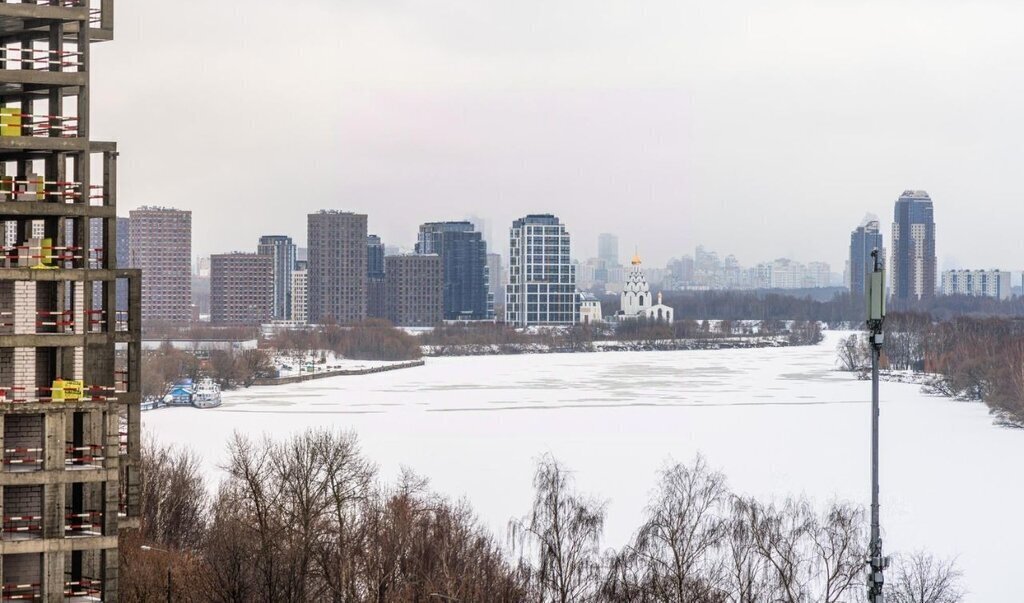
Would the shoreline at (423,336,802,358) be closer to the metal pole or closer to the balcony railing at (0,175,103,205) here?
the balcony railing at (0,175,103,205)

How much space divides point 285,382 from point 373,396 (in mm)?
14861

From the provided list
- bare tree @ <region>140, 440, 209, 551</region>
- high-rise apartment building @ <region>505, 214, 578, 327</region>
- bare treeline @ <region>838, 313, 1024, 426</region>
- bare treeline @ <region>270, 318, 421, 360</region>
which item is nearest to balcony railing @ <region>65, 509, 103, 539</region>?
bare tree @ <region>140, 440, 209, 551</region>

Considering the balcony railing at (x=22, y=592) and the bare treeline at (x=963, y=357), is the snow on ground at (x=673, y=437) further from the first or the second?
the balcony railing at (x=22, y=592)

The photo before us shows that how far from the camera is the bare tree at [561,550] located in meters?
17.9

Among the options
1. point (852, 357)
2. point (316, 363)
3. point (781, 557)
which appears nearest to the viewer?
point (781, 557)

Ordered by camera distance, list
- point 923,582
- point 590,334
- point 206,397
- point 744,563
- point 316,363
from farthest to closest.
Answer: point 590,334, point 316,363, point 206,397, point 744,563, point 923,582

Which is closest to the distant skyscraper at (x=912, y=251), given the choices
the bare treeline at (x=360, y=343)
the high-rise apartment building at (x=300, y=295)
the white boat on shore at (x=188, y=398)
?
the high-rise apartment building at (x=300, y=295)

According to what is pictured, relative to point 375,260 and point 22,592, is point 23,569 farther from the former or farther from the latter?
point 375,260

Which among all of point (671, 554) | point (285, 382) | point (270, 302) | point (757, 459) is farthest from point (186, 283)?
point (671, 554)

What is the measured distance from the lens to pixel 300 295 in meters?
167

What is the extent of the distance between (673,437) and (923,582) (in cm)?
2399

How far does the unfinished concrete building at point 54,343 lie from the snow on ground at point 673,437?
488 inches

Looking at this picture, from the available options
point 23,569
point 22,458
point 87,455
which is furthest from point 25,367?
point 23,569

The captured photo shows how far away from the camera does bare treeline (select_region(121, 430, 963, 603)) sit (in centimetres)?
1678
